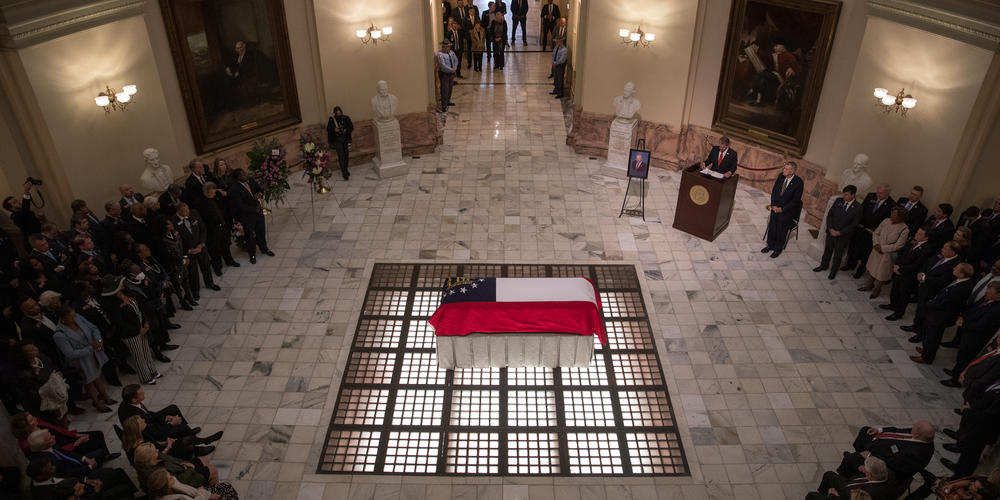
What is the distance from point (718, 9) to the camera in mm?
11742

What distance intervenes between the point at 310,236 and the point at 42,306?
4.48 m

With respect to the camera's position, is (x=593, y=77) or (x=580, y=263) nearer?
(x=580, y=263)

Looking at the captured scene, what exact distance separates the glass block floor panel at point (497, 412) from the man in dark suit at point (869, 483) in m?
1.51

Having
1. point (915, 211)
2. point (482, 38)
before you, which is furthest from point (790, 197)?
point (482, 38)

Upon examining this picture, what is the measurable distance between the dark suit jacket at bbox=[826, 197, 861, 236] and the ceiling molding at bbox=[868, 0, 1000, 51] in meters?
2.43

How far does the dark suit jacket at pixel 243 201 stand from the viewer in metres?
9.56

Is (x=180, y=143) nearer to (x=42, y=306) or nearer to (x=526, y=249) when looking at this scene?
(x=42, y=306)

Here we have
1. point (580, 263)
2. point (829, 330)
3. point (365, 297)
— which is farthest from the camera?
point (580, 263)

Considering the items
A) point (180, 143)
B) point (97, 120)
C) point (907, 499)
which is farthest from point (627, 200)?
point (97, 120)

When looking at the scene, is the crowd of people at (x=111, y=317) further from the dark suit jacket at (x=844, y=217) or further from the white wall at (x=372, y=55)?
the dark suit jacket at (x=844, y=217)

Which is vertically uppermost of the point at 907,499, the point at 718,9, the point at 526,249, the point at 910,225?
the point at 718,9

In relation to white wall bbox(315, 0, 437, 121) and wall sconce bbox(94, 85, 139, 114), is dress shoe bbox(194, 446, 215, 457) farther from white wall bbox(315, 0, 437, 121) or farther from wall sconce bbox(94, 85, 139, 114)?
white wall bbox(315, 0, 437, 121)

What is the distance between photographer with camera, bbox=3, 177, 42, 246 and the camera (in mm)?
8133

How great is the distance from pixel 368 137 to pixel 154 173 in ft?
15.5
